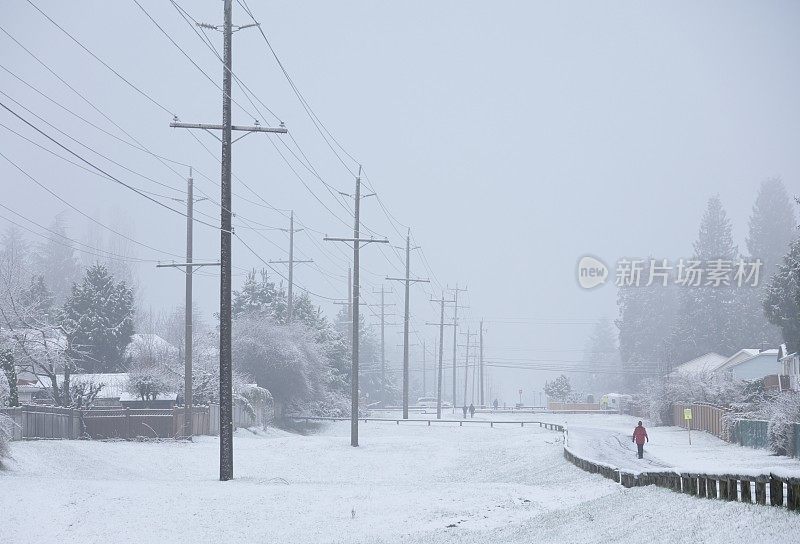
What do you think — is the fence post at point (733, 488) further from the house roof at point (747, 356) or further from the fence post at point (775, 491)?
the house roof at point (747, 356)

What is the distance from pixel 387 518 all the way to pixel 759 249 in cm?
12970

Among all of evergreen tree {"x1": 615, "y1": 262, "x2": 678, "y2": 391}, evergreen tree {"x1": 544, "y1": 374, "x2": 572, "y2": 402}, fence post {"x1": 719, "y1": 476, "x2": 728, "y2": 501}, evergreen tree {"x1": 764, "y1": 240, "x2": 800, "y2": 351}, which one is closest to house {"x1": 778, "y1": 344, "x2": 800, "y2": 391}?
evergreen tree {"x1": 764, "y1": 240, "x2": 800, "y2": 351}

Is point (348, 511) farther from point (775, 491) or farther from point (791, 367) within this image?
point (791, 367)

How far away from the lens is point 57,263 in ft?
500

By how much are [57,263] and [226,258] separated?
431ft

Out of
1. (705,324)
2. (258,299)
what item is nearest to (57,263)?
(258,299)

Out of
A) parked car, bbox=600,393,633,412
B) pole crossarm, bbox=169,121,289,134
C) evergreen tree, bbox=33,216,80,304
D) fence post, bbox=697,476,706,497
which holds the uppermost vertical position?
evergreen tree, bbox=33,216,80,304

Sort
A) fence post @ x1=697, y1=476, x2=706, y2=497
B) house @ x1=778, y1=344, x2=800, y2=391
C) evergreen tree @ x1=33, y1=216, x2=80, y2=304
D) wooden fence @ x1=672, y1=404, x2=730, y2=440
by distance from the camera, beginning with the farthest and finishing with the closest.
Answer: evergreen tree @ x1=33, y1=216, x2=80, y2=304 → house @ x1=778, y1=344, x2=800, y2=391 → wooden fence @ x1=672, y1=404, x2=730, y2=440 → fence post @ x1=697, y1=476, x2=706, y2=497

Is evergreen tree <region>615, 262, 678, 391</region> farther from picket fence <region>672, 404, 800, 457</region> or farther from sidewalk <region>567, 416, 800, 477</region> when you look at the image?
sidewalk <region>567, 416, 800, 477</region>

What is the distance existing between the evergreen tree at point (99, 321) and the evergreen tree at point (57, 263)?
74.8m

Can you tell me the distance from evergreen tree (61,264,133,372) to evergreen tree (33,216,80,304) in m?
74.8

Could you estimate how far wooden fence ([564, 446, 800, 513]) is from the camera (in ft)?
44.9

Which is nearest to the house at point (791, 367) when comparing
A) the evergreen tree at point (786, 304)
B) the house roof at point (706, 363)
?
the evergreen tree at point (786, 304)

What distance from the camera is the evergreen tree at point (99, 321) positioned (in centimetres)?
7231
